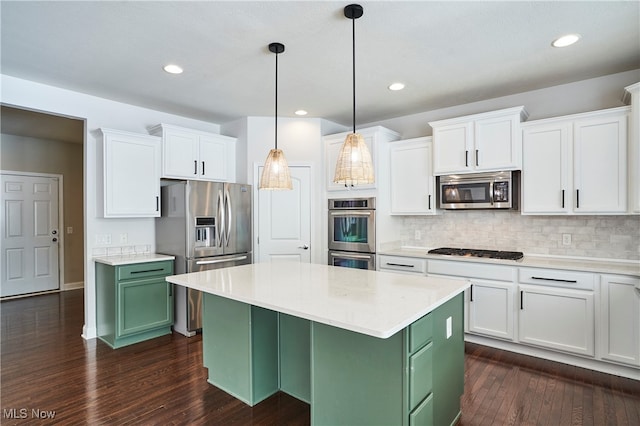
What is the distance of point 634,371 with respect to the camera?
2770mm

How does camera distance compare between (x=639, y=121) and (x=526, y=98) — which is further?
(x=526, y=98)

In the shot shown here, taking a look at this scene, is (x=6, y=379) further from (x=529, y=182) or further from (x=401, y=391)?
(x=529, y=182)

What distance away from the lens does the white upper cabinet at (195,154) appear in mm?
4009

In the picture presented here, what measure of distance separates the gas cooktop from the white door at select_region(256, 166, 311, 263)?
1608 mm

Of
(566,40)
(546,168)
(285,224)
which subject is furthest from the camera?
(285,224)

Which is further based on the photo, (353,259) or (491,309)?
(353,259)

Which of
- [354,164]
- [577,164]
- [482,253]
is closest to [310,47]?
[354,164]

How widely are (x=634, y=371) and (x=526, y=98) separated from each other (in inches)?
104

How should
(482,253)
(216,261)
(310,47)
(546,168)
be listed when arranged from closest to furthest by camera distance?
(310,47), (546,168), (482,253), (216,261)

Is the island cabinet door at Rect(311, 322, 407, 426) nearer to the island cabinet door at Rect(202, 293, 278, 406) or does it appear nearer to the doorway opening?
the island cabinet door at Rect(202, 293, 278, 406)

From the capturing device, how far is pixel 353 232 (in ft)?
13.9

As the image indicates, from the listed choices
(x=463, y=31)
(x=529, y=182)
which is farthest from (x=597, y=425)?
(x=463, y=31)

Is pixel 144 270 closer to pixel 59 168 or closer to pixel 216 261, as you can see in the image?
pixel 216 261

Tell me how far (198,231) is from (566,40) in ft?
12.2
